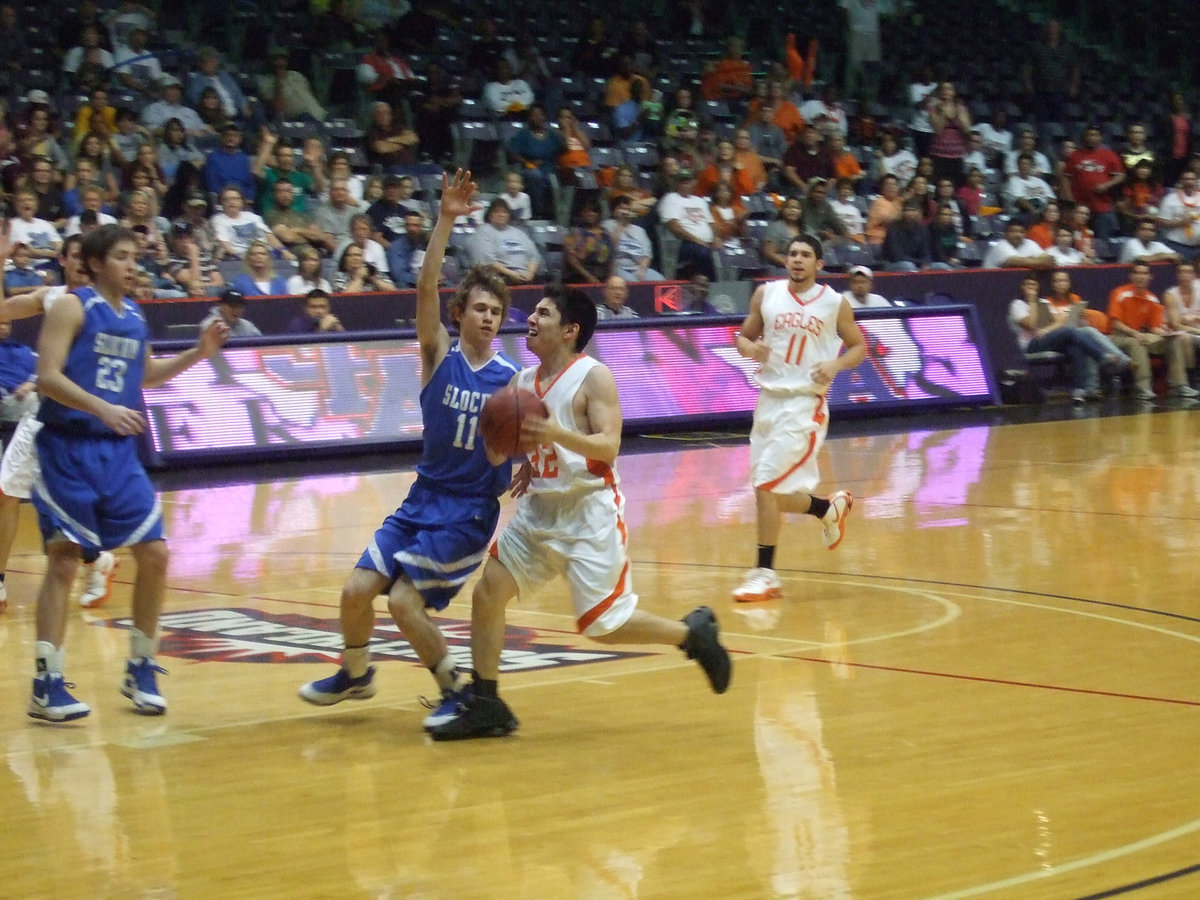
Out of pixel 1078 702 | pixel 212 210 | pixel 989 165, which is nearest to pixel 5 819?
pixel 1078 702

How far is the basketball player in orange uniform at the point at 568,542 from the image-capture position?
6074 millimetres

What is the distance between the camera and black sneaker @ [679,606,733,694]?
620cm

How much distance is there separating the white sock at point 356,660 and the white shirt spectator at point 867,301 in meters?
12.4

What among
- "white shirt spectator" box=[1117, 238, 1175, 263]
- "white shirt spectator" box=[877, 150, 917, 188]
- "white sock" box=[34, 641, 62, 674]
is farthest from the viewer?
"white shirt spectator" box=[877, 150, 917, 188]

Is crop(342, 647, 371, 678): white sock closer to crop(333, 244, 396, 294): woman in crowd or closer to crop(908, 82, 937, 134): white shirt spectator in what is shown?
crop(333, 244, 396, 294): woman in crowd

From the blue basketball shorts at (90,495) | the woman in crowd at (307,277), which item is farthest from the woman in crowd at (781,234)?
the blue basketball shorts at (90,495)

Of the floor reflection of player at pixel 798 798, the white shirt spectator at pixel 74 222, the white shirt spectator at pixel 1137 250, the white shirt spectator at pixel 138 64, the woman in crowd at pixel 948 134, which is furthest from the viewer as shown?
the woman in crowd at pixel 948 134

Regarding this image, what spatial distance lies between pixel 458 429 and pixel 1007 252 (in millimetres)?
15240

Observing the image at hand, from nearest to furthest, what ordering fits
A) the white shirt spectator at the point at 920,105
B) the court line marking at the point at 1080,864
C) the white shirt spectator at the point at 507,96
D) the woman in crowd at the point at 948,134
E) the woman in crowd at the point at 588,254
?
the court line marking at the point at 1080,864, the woman in crowd at the point at 588,254, the white shirt spectator at the point at 507,96, the woman in crowd at the point at 948,134, the white shirt spectator at the point at 920,105

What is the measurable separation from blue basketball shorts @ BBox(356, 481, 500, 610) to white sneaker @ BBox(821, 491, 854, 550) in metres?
3.67

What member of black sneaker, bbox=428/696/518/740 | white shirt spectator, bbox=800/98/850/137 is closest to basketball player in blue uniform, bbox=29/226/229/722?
black sneaker, bbox=428/696/518/740

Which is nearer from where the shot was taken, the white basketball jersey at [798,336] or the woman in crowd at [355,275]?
the white basketball jersey at [798,336]

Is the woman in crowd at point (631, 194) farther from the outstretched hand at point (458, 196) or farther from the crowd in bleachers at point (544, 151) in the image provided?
the outstretched hand at point (458, 196)

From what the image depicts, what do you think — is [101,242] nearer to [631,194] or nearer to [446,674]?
[446,674]
